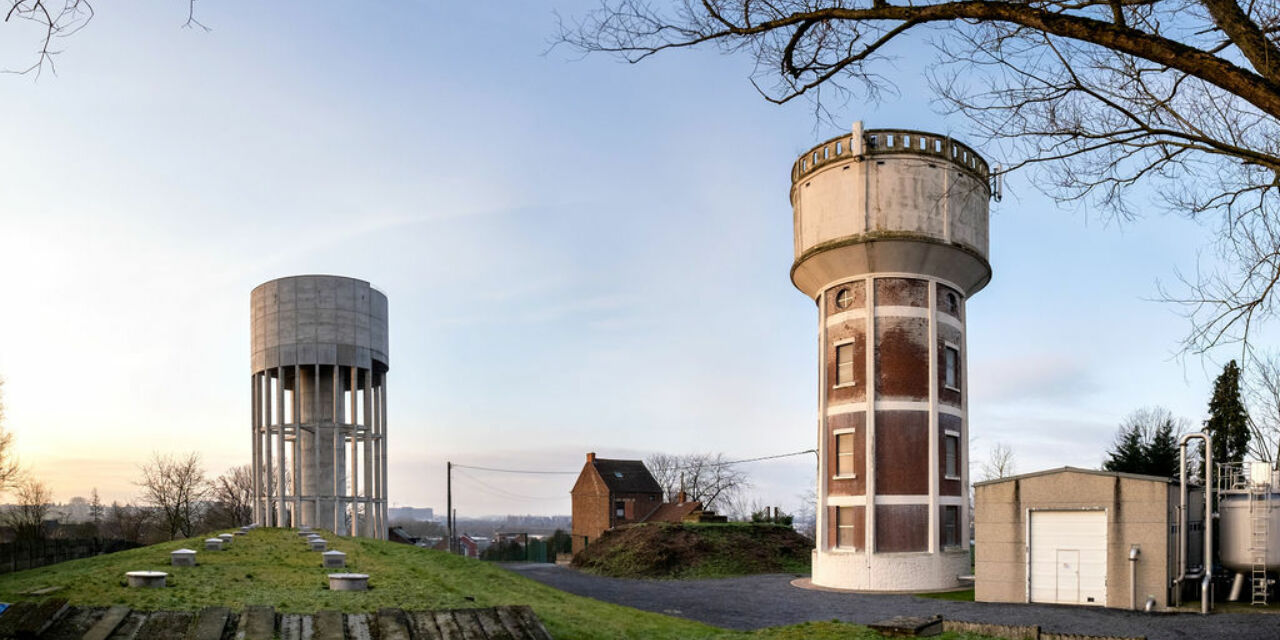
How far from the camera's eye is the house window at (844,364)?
3325 cm

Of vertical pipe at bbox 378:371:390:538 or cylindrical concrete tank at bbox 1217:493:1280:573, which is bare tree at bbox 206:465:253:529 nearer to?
vertical pipe at bbox 378:371:390:538

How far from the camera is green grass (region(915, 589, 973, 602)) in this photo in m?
28.3

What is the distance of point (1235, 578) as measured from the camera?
2691cm

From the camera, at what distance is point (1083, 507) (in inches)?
1036

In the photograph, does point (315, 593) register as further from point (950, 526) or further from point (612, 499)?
point (612, 499)

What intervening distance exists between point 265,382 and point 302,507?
19.1ft

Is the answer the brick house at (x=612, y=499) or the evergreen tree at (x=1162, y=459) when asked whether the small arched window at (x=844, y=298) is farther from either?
the brick house at (x=612, y=499)

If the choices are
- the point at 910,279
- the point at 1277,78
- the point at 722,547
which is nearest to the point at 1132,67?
the point at 1277,78

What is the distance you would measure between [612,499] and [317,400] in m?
32.2

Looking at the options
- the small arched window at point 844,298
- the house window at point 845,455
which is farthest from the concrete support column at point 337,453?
the small arched window at point 844,298

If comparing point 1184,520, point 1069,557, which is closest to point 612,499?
point 1069,557

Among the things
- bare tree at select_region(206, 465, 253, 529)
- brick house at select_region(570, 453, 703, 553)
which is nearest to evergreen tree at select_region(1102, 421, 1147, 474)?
brick house at select_region(570, 453, 703, 553)

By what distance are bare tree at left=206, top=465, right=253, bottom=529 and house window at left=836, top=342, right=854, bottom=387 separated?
5346 cm

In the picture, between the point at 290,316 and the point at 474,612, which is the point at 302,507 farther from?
the point at 474,612
